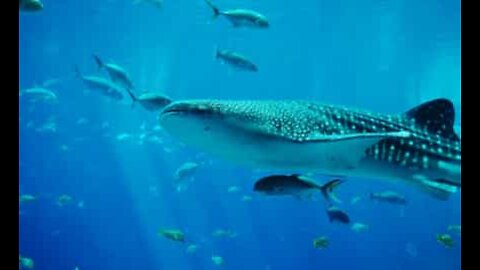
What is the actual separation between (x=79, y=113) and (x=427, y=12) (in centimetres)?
2115

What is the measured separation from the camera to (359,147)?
2520 mm

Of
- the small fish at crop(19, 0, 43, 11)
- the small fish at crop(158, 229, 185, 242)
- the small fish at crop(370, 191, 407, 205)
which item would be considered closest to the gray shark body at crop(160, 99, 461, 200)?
the small fish at crop(19, 0, 43, 11)

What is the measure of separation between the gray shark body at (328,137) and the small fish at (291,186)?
4.58ft

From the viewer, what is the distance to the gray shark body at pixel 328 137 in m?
2.41

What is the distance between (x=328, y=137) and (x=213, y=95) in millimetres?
32865

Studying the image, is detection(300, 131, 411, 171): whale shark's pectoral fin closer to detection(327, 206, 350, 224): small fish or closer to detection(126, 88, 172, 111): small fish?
detection(126, 88, 172, 111): small fish

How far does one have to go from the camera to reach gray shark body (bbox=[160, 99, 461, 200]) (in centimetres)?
241

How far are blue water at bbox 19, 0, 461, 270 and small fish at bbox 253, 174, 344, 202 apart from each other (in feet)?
36.2

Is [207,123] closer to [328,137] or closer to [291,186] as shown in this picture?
[328,137]

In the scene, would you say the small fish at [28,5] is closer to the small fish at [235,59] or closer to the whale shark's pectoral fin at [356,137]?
the whale shark's pectoral fin at [356,137]

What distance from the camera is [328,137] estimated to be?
249 centimetres

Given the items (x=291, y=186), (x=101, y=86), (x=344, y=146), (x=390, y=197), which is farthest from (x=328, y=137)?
(x=101, y=86)

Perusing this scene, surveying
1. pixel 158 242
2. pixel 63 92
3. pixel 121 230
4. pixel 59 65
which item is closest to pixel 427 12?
pixel 59 65
